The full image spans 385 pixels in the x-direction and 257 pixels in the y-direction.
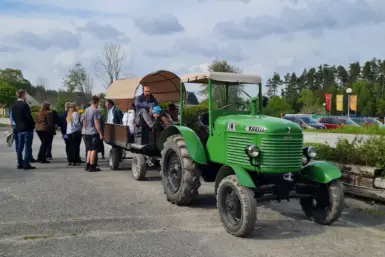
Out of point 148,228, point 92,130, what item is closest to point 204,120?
point 148,228

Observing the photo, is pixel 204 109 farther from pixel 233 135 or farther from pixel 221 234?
pixel 221 234

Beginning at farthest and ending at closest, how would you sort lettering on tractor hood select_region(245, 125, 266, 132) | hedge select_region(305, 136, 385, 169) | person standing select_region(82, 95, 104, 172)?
person standing select_region(82, 95, 104, 172) → hedge select_region(305, 136, 385, 169) → lettering on tractor hood select_region(245, 125, 266, 132)

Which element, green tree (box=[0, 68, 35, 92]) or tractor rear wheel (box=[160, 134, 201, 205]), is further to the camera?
green tree (box=[0, 68, 35, 92])

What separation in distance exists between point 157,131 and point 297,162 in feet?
13.5

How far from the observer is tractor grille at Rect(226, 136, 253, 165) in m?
6.50

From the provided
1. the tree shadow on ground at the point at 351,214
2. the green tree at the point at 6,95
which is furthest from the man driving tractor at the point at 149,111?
the green tree at the point at 6,95

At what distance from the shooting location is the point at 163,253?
519 centimetres

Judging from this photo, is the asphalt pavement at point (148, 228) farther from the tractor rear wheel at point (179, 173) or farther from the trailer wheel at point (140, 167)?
the trailer wheel at point (140, 167)

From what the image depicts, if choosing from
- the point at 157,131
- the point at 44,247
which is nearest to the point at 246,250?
the point at 44,247

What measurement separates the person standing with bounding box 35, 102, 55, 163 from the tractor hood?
7.74 metres

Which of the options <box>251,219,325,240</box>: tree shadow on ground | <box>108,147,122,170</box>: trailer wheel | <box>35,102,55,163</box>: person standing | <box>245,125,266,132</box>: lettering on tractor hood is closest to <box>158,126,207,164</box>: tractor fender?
<box>245,125,266,132</box>: lettering on tractor hood

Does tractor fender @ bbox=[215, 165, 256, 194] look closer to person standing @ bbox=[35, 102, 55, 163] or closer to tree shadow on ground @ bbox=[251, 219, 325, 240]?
tree shadow on ground @ bbox=[251, 219, 325, 240]

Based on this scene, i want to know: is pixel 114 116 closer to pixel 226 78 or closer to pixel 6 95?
pixel 226 78

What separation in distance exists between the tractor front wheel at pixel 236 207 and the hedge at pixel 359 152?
3409mm
